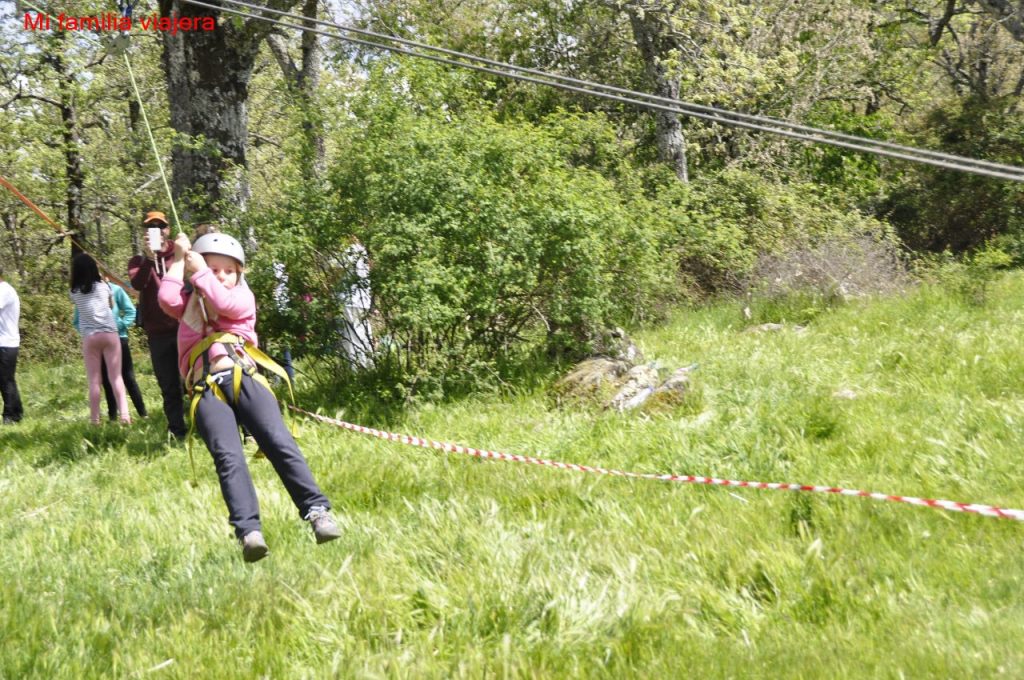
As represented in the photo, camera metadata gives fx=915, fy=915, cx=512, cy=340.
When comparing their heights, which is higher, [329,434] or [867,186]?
[867,186]

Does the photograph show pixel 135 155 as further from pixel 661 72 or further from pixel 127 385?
pixel 127 385

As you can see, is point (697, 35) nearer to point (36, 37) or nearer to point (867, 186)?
point (867, 186)

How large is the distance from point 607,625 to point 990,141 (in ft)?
59.9

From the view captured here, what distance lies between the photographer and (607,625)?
12.2ft

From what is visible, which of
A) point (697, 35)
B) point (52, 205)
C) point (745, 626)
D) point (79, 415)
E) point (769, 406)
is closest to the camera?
point (745, 626)

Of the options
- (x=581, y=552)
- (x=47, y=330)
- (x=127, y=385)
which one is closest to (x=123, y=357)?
(x=127, y=385)

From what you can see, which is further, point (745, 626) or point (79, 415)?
point (79, 415)

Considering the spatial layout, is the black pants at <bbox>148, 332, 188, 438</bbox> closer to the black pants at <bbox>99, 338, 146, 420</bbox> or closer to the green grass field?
the green grass field

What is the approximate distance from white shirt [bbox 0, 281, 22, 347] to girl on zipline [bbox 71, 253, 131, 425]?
5.76ft

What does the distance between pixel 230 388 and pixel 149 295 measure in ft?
13.6

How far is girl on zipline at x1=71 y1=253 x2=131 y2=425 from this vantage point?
31.3ft

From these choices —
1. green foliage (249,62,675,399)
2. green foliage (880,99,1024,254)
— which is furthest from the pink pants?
green foliage (880,99,1024,254)

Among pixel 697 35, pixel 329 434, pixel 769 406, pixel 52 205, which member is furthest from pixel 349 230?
pixel 52 205

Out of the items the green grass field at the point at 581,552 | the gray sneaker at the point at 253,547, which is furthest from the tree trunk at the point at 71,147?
the gray sneaker at the point at 253,547
